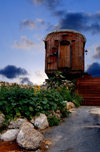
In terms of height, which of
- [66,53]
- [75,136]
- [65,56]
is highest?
[66,53]

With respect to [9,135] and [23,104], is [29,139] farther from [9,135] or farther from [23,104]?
[23,104]

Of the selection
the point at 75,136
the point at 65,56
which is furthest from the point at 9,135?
the point at 65,56

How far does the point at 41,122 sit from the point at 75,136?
40.4 inches

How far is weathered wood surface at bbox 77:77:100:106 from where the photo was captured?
10.8 metres

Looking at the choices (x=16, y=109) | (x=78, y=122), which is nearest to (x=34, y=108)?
(x=16, y=109)

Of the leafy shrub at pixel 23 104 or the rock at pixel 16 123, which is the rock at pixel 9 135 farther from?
the leafy shrub at pixel 23 104

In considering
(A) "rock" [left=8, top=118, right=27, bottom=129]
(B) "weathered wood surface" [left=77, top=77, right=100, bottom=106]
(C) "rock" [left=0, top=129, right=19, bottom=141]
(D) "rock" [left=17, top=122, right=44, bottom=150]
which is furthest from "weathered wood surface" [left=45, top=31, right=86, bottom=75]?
(D) "rock" [left=17, top=122, right=44, bottom=150]

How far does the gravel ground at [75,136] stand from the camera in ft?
13.0

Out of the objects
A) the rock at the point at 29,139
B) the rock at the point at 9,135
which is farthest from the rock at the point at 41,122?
the rock at the point at 29,139

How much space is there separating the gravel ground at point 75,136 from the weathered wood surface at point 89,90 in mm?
4719

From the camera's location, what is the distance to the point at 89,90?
472 inches

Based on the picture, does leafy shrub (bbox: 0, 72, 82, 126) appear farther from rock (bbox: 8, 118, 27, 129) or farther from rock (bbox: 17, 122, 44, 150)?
rock (bbox: 17, 122, 44, 150)

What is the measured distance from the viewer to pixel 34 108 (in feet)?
17.8

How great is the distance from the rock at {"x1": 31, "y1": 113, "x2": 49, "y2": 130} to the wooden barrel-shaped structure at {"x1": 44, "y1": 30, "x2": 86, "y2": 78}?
9843 mm
